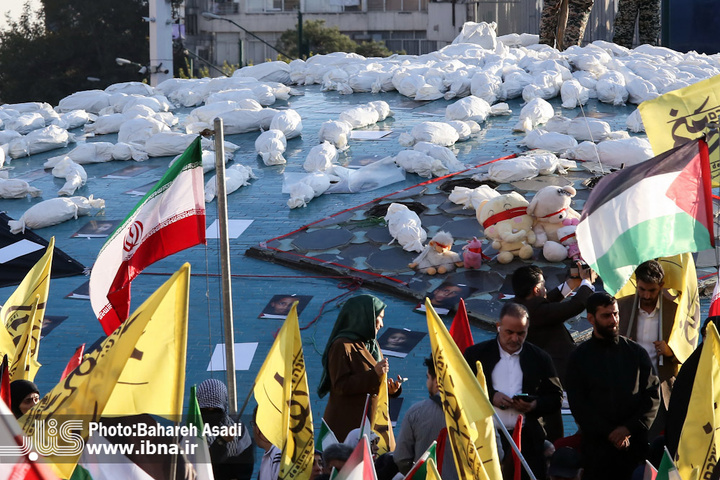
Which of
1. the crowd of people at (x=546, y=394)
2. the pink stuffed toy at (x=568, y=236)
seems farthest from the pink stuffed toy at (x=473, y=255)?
the crowd of people at (x=546, y=394)

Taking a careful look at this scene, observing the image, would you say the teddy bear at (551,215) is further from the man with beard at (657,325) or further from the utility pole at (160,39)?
the utility pole at (160,39)

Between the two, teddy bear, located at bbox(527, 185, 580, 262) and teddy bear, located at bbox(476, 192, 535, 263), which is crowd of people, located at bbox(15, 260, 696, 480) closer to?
teddy bear, located at bbox(527, 185, 580, 262)

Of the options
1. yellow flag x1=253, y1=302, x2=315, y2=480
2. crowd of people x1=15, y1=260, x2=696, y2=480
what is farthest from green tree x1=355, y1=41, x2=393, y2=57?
yellow flag x1=253, y1=302, x2=315, y2=480

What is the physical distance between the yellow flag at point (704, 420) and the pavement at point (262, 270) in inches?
126

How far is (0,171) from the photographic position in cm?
1384

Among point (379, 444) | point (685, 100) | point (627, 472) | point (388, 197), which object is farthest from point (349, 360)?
point (388, 197)

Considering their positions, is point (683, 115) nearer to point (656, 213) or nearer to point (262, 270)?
point (656, 213)

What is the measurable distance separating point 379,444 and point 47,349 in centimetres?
409

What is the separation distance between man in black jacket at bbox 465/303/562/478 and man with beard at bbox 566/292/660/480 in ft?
0.63

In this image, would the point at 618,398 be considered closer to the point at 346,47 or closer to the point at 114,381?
the point at 114,381

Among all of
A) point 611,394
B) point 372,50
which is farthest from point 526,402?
point 372,50

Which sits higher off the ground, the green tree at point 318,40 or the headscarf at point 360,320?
the green tree at point 318,40

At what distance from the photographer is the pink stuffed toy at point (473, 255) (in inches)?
383

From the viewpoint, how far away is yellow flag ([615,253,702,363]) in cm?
616
